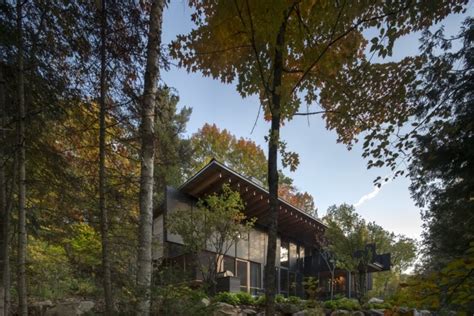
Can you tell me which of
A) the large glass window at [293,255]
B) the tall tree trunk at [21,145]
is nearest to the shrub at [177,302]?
the tall tree trunk at [21,145]

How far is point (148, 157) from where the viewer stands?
4.00 meters

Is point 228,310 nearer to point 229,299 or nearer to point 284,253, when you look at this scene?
point 229,299

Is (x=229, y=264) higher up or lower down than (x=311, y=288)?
higher up

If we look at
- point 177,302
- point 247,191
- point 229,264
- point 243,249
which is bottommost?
point 229,264

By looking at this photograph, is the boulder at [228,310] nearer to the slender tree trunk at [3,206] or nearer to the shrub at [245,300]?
the shrub at [245,300]

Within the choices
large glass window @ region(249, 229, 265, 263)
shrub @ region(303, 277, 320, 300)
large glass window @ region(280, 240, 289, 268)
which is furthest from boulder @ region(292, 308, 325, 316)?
large glass window @ region(280, 240, 289, 268)

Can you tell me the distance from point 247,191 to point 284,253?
566 cm

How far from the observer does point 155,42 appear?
13.9 ft

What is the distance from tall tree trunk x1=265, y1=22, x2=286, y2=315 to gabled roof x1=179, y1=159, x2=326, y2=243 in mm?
Answer: 8186

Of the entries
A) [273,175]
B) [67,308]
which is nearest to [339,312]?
[67,308]

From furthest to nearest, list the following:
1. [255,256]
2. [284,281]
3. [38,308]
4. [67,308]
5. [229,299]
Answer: [284,281]
[255,256]
[229,299]
[38,308]
[67,308]

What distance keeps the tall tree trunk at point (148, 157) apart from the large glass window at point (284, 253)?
46.1 ft

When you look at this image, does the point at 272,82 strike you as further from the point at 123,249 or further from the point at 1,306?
the point at 1,306

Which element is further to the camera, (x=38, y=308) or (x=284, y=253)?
(x=284, y=253)
